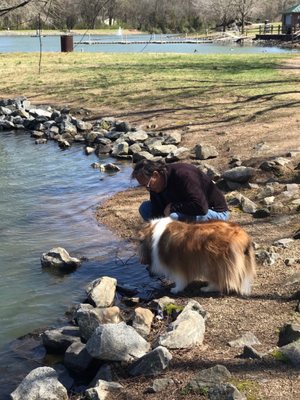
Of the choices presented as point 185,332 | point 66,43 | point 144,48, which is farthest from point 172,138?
point 144,48

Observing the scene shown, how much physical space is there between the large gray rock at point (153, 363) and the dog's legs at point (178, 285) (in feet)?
4.67

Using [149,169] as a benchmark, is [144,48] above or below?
above

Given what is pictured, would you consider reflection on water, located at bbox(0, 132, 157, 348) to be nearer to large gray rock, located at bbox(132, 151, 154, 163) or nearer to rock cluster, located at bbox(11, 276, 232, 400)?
large gray rock, located at bbox(132, 151, 154, 163)

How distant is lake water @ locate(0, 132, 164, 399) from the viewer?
5.43m

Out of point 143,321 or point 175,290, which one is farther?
point 175,290

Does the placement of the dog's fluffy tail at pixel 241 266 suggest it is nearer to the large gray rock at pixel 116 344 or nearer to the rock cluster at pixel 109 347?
the rock cluster at pixel 109 347

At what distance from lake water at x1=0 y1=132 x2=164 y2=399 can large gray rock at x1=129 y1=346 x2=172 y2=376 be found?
1020 mm

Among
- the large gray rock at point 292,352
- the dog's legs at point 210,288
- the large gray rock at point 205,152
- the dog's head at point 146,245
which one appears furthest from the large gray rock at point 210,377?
the large gray rock at point 205,152

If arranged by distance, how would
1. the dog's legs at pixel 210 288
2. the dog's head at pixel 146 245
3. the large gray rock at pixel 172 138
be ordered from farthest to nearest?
the large gray rock at pixel 172 138
the dog's head at pixel 146 245
the dog's legs at pixel 210 288

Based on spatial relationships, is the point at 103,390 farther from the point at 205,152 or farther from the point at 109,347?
the point at 205,152

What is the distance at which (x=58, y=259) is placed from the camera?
6.20 m

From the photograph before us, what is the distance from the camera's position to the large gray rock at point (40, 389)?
145 inches

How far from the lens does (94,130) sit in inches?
539

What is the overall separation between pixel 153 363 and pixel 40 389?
2.48 feet
